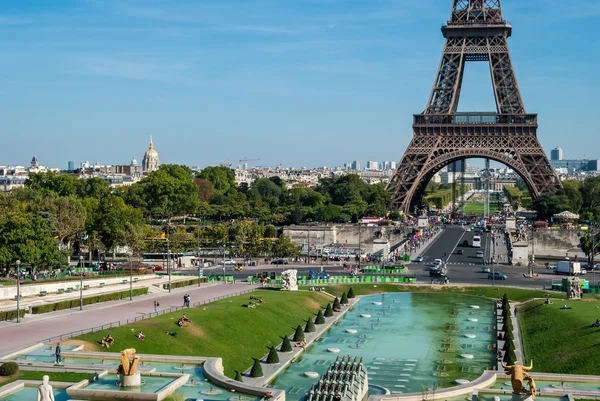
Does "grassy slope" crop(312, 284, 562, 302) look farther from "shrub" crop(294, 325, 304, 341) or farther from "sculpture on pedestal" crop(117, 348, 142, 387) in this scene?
"sculpture on pedestal" crop(117, 348, 142, 387)

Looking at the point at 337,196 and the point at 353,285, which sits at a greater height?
the point at 337,196

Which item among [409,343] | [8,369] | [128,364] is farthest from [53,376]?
[409,343]

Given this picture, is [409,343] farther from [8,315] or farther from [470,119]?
[470,119]

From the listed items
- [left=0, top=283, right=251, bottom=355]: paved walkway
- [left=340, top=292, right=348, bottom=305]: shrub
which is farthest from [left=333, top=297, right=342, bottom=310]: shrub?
[left=0, top=283, right=251, bottom=355]: paved walkway

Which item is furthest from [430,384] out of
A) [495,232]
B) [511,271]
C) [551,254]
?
[495,232]

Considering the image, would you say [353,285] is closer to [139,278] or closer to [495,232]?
[139,278]

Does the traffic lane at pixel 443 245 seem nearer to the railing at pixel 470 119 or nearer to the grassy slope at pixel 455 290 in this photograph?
the railing at pixel 470 119

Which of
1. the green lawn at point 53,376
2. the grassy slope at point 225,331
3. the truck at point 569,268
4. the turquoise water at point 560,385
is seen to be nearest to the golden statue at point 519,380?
the turquoise water at point 560,385
